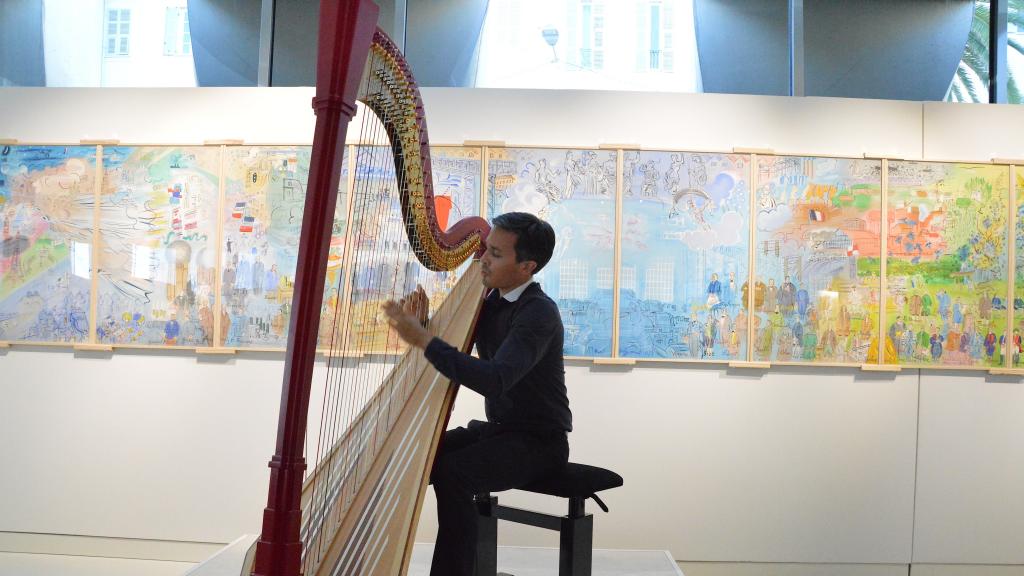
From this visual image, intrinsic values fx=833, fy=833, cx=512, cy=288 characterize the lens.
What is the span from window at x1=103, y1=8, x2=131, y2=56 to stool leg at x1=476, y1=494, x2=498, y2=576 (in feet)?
9.91

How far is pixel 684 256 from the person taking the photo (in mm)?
3604

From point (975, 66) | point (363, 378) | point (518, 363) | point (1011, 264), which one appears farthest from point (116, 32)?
point (1011, 264)

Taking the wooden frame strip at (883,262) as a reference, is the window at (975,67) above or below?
A: above

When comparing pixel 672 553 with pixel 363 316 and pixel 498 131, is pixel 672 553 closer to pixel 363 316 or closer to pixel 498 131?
pixel 363 316

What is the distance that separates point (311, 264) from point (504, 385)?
859 millimetres

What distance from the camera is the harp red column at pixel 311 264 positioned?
1.06 meters

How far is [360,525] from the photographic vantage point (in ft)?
5.30

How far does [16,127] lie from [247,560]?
10.9 feet

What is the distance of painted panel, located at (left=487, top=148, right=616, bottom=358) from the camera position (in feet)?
Result: 11.8

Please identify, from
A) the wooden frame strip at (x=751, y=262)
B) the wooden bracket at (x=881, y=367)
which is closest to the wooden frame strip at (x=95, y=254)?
the wooden frame strip at (x=751, y=262)

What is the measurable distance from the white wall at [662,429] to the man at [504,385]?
1447 millimetres

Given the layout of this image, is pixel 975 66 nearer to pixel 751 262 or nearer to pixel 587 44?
pixel 751 262

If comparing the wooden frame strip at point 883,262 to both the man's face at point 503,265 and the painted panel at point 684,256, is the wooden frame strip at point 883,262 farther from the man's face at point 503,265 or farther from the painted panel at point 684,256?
the man's face at point 503,265

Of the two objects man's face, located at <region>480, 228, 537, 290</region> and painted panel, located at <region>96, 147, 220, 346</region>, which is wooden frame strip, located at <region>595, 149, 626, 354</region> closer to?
man's face, located at <region>480, 228, 537, 290</region>
